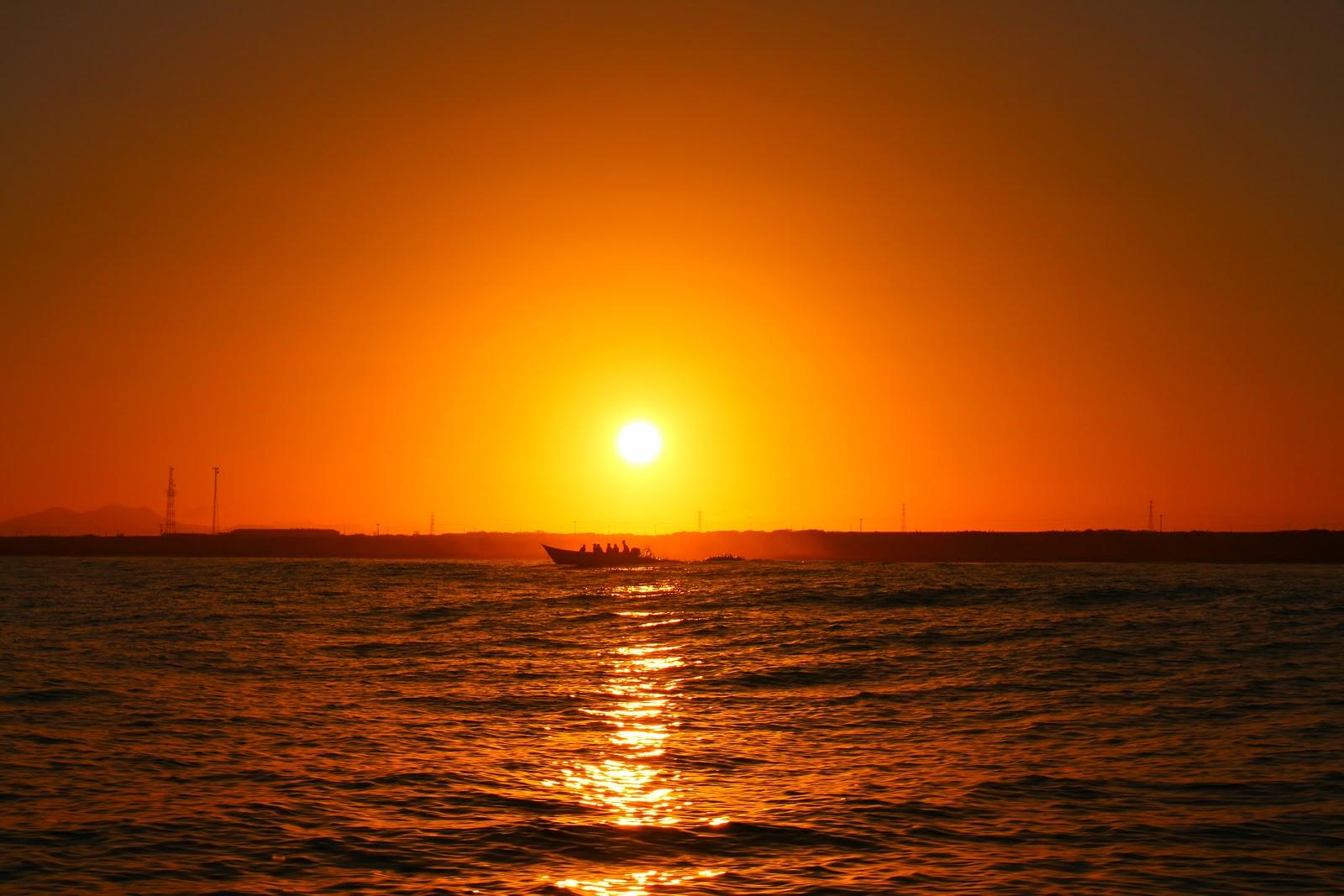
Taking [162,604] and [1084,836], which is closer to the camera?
[1084,836]

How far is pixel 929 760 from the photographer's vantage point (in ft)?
89.3

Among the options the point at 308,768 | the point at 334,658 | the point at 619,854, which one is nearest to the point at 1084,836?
the point at 619,854

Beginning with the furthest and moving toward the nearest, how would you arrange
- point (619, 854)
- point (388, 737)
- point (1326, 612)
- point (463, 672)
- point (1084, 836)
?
point (1326, 612), point (463, 672), point (388, 737), point (1084, 836), point (619, 854)

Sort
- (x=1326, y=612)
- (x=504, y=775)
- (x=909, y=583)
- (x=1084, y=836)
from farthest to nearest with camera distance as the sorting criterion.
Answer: (x=909, y=583), (x=1326, y=612), (x=504, y=775), (x=1084, y=836)

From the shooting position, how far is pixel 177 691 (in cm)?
3812

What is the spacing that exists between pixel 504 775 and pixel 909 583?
100m

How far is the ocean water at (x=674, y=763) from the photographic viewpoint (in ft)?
60.1

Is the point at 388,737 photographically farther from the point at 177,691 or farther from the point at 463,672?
the point at 463,672

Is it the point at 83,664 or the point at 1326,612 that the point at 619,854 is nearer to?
the point at 83,664

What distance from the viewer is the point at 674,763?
26.7 meters

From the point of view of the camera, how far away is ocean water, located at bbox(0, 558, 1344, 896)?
18.3 meters

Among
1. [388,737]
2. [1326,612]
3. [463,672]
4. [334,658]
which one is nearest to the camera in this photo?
[388,737]

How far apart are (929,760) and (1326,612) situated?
207 ft

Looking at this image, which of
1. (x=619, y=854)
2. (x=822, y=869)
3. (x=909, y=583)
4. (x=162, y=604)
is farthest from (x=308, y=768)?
(x=909, y=583)
